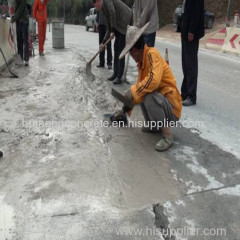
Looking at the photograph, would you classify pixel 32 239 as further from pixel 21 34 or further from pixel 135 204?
pixel 21 34

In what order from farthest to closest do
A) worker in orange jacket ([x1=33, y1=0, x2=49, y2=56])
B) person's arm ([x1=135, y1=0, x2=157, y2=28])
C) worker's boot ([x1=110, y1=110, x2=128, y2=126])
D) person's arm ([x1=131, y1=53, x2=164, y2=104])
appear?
1. worker in orange jacket ([x1=33, y1=0, x2=49, y2=56])
2. person's arm ([x1=135, y1=0, x2=157, y2=28])
3. worker's boot ([x1=110, y1=110, x2=128, y2=126])
4. person's arm ([x1=131, y1=53, x2=164, y2=104])

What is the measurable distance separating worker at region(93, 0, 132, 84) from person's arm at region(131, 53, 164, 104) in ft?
8.44

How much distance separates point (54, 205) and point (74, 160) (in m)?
0.75

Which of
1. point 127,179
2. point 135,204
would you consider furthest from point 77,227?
point 127,179

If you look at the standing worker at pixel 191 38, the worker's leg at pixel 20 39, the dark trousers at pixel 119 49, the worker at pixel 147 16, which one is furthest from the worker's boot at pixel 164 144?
the worker's leg at pixel 20 39

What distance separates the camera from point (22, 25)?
781cm

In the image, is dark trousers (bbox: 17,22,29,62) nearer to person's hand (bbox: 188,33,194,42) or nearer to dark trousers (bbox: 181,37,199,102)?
dark trousers (bbox: 181,37,199,102)

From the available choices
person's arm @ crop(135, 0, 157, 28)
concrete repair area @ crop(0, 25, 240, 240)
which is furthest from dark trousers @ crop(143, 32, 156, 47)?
concrete repair area @ crop(0, 25, 240, 240)

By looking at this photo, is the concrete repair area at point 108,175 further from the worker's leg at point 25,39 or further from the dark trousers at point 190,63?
the worker's leg at point 25,39

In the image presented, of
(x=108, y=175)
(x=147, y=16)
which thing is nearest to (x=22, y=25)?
(x=147, y=16)

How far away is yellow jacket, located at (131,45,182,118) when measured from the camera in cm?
320

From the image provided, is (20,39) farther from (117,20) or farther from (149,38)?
(149,38)

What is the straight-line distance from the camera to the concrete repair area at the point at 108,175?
2.31 meters

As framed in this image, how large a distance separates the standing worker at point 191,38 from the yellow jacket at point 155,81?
1.44 m
